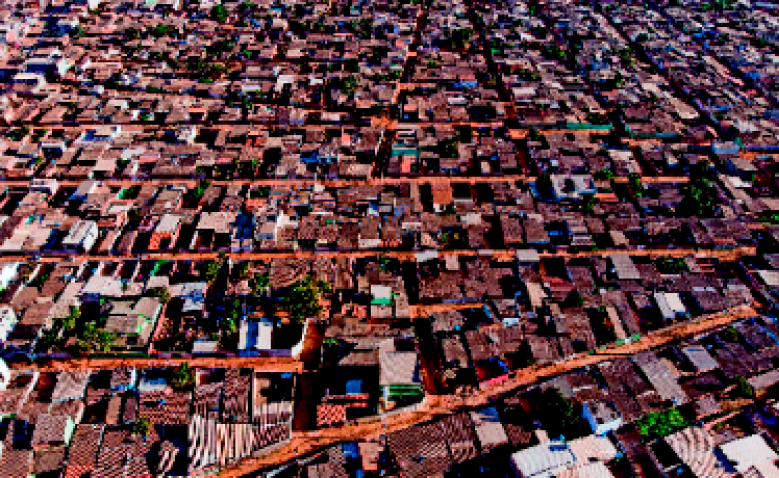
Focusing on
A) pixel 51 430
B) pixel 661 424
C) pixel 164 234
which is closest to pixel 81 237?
pixel 164 234

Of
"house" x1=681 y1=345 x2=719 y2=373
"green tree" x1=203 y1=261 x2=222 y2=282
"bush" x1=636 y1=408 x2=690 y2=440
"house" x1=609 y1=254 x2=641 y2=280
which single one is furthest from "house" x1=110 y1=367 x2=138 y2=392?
"house" x1=681 y1=345 x2=719 y2=373

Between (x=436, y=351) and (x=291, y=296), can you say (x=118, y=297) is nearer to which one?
(x=291, y=296)

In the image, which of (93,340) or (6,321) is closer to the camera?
(93,340)

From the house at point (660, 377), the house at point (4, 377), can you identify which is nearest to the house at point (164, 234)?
the house at point (4, 377)

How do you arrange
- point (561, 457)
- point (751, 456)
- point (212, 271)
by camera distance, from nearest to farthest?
point (561, 457), point (751, 456), point (212, 271)

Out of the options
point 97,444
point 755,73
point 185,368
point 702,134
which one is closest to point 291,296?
point 185,368

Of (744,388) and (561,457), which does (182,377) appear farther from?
(744,388)

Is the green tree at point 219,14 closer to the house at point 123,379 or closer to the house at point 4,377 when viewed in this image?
the house at point 4,377
